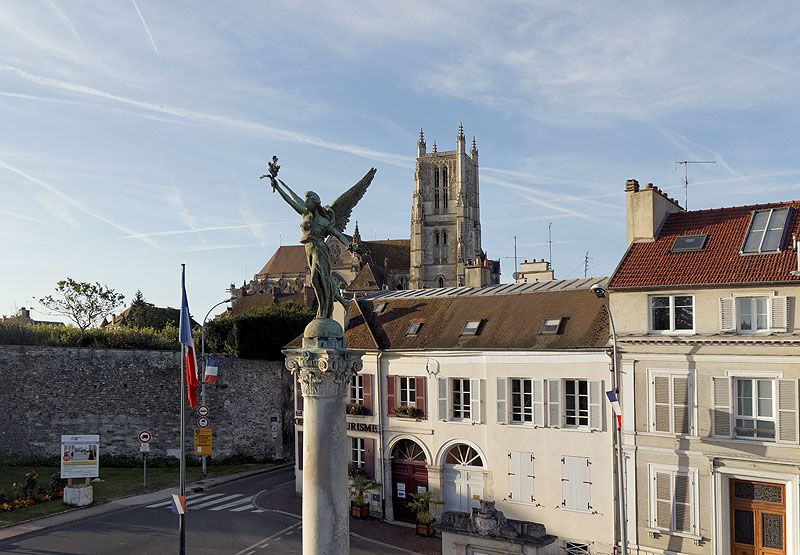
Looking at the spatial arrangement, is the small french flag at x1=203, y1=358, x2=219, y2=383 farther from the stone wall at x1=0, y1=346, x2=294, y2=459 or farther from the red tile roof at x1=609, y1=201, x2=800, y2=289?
the red tile roof at x1=609, y1=201, x2=800, y2=289

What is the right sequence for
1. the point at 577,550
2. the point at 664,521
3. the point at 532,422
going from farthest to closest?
1. the point at 532,422
2. the point at 577,550
3. the point at 664,521

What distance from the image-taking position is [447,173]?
10794 cm

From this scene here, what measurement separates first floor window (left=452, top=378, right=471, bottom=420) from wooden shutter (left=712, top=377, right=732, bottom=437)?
8.55 m

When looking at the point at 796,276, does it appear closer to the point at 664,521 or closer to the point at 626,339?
the point at 626,339

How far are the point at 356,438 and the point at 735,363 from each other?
573 inches

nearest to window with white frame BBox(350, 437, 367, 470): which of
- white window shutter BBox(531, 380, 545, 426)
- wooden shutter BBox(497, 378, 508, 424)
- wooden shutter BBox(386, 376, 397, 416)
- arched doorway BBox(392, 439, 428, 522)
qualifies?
arched doorway BBox(392, 439, 428, 522)

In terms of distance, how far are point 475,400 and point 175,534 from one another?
11.2 metres

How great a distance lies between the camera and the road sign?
33.7 meters

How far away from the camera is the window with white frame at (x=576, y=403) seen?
2252 cm

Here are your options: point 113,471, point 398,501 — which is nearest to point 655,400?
point 398,501

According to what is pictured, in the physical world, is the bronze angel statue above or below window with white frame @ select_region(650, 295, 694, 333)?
above

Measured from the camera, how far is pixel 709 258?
20.9 m

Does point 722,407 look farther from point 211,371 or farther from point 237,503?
point 211,371

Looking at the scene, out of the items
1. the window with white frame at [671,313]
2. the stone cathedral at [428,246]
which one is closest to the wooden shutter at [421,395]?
the window with white frame at [671,313]
